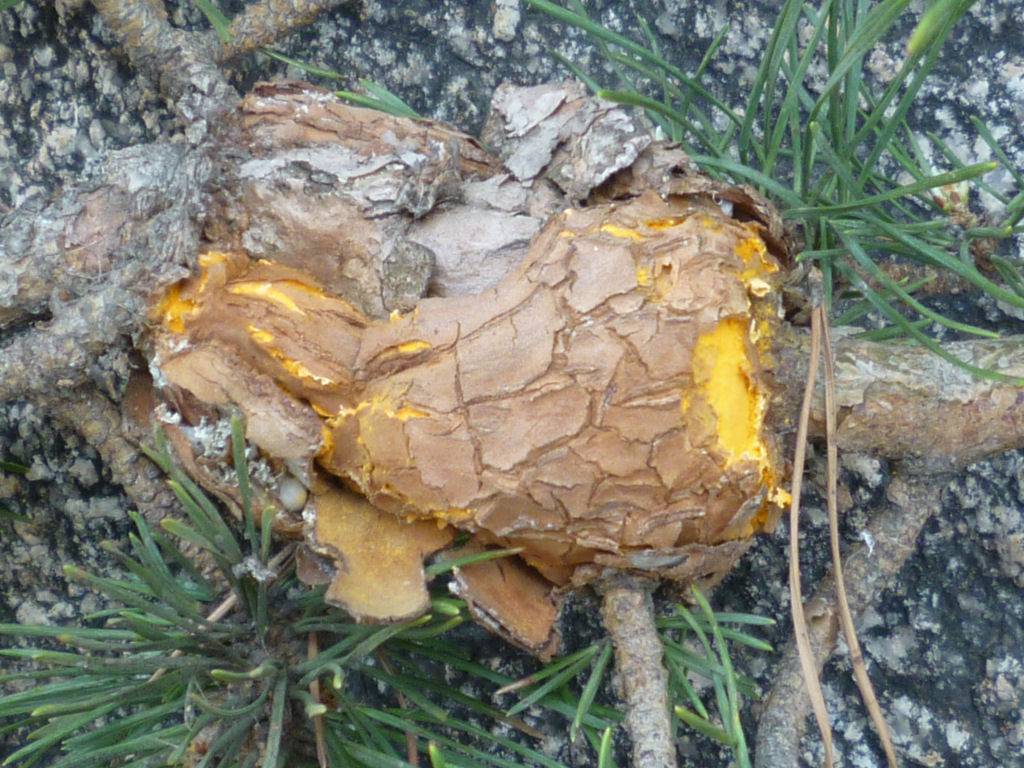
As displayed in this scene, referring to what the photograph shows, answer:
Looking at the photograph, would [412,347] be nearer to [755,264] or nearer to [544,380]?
[544,380]

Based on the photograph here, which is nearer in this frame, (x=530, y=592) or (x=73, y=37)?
(x=530, y=592)

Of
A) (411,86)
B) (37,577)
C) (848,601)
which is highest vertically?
(411,86)

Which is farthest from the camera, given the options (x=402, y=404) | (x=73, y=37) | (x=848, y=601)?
(x=73, y=37)

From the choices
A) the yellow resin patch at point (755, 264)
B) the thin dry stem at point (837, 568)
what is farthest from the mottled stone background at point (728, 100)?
the yellow resin patch at point (755, 264)

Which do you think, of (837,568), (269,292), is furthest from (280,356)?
(837,568)

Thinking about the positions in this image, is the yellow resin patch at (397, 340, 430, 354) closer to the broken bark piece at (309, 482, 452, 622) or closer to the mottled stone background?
the broken bark piece at (309, 482, 452, 622)

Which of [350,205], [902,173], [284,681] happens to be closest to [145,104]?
[350,205]

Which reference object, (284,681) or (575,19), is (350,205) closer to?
(575,19)
